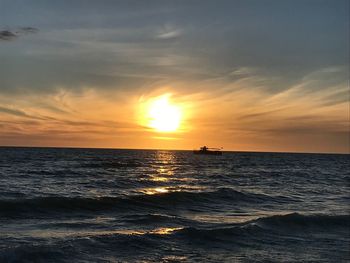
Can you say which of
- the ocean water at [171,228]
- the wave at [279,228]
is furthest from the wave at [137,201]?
the wave at [279,228]

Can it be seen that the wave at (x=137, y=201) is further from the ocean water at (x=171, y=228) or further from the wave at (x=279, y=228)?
the wave at (x=279, y=228)

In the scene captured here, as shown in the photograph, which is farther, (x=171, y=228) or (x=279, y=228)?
(x=279, y=228)

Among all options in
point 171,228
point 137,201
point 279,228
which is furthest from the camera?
point 137,201

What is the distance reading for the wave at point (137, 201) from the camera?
77.6 feet

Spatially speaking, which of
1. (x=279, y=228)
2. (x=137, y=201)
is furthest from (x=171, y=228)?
(x=137, y=201)

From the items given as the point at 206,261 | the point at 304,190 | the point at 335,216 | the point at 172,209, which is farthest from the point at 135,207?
the point at 304,190

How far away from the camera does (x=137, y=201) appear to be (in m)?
27.3

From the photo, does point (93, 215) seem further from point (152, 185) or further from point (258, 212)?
point (152, 185)

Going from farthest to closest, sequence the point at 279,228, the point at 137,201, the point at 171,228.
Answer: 1. the point at 137,201
2. the point at 279,228
3. the point at 171,228

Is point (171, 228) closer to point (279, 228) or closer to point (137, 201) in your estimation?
point (279, 228)

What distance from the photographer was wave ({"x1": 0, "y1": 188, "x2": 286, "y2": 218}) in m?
23.7

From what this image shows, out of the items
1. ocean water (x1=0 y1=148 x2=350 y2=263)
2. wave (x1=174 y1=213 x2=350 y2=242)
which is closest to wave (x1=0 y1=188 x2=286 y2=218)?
ocean water (x1=0 y1=148 x2=350 y2=263)

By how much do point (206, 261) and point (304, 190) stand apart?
87.0ft

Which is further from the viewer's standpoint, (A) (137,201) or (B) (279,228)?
(A) (137,201)
